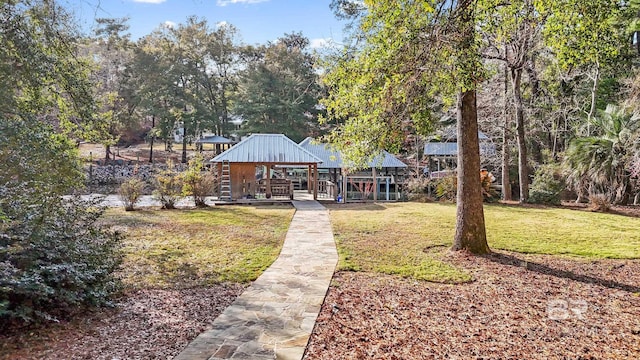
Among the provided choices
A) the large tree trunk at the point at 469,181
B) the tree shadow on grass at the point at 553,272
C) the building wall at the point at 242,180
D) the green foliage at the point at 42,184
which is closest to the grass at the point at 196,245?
the green foliage at the point at 42,184

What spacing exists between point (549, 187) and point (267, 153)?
12556mm

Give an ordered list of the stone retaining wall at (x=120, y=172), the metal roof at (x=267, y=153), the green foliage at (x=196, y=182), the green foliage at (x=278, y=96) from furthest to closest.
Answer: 1. the green foliage at (x=278, y=96)
2. the stone retaining wall at (x=120, y=172)
3. the metal roof at (x=267, y=153)
4. the green foliage at (x=196, y=182)

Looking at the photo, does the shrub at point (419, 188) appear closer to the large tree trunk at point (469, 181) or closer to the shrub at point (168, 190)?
the shrub at point (168, 190)

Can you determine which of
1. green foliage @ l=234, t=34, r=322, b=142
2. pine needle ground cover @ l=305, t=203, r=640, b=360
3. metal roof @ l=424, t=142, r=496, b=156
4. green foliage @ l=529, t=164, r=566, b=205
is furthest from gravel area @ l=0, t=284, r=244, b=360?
green foliage @ l=234, t=34, r=322, b=142

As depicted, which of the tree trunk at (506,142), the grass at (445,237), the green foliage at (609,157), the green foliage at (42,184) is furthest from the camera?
the tree trunk at (506,142)

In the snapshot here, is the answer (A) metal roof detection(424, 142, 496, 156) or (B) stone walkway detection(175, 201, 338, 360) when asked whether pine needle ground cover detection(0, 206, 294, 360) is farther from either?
(A) metal roof detection(424, 142, 496, 156)

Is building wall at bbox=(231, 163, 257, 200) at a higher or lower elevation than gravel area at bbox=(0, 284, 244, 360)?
higher

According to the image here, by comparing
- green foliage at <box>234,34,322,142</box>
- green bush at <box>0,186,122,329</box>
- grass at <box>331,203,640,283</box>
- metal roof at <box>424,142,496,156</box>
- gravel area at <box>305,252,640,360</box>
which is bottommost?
gravel area at <box>305,252,640,360</box>

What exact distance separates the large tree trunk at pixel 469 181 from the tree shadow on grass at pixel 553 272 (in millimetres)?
324

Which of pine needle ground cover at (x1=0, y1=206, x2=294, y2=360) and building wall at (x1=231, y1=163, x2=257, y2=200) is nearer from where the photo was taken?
pine needle ground cover at (x1=0, y1=206, x2=294, y2=360)

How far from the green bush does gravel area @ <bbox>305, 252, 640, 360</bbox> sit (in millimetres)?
2540

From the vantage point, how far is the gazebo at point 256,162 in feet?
57.6

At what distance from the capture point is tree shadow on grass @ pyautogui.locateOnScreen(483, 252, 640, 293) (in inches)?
212

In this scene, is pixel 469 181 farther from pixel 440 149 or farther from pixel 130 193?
pixel 440 149
